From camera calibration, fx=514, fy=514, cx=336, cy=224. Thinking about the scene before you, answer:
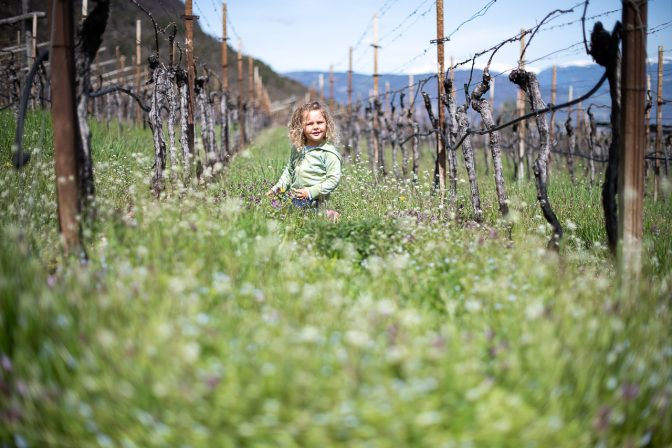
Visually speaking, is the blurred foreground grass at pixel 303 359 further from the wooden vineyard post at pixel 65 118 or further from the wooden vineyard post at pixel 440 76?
the wooden vineyard post at pixel 440 76

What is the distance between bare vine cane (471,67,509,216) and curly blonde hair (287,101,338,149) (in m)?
1.92

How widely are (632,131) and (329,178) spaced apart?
10.6ft

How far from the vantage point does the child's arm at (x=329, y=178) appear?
19.4ft

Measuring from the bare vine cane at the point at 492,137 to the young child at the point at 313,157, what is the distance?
193 cm

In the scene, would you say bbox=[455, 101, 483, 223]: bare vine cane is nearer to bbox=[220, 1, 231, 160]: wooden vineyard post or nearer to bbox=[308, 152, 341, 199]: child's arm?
bbox=[308, 152, 341, 199]: child's arm

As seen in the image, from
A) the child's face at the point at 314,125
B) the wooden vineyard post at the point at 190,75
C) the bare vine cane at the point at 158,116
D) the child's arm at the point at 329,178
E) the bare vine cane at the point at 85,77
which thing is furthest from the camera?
the wooden vineyard post at the point at 190,75

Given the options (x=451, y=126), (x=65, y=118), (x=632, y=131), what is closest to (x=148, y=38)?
(x=451, y=126)

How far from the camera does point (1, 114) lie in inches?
410

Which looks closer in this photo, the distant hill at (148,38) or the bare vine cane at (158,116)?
the bare vine cane at (158,116)

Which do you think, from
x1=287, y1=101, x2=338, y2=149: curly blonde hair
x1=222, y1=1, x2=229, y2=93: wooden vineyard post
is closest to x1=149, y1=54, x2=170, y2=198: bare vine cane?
x1=287, y1=101, x2=338, y2=149: curly blonde hair

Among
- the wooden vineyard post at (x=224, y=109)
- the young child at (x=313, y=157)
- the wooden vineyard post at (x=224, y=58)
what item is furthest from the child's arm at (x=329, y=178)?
the wooden vineyard post at (x=224, y=58)

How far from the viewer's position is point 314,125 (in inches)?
237

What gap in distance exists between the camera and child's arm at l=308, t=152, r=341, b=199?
5.91 meters

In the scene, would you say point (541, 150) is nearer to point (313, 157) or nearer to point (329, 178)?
point (329, 178)
